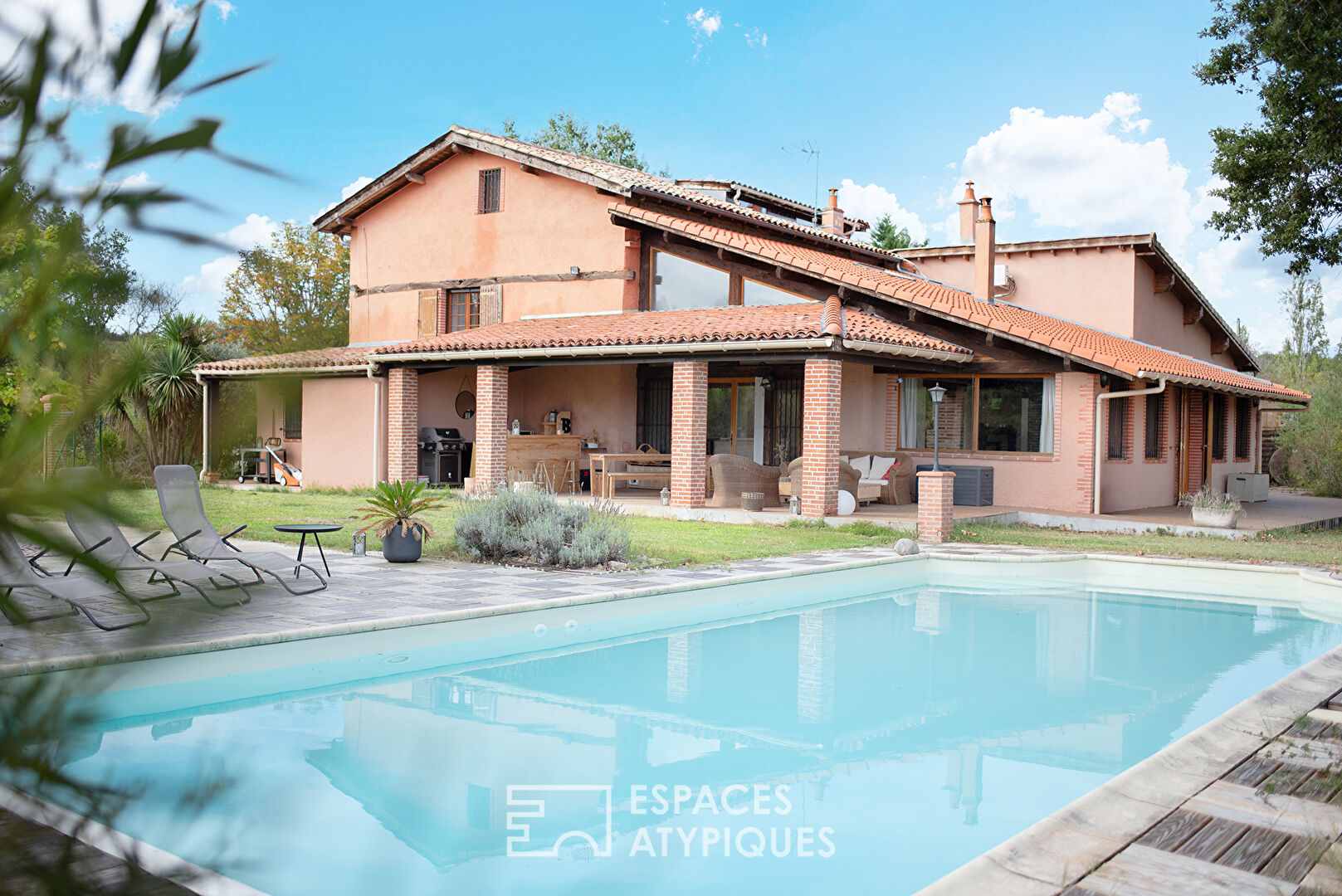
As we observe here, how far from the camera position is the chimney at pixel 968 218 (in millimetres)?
24641

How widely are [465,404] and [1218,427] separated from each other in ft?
57.8

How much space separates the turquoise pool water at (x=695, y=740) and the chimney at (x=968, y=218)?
15904 millimetres

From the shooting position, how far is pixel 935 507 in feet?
44.8

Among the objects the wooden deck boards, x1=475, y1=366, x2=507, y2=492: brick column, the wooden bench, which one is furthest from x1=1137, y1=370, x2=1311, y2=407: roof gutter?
the wooden deck boards

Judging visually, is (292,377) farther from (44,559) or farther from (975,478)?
(975,478)

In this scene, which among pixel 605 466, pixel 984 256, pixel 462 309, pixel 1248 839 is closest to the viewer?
pixel 1248 839

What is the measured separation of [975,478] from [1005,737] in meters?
11.3

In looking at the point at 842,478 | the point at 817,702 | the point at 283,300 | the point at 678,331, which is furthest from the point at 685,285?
the point at 283,300

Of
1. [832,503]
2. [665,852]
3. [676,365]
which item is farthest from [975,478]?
[665,852]

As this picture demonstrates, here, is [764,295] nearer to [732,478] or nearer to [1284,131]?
[732,478]

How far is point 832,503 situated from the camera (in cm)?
1526

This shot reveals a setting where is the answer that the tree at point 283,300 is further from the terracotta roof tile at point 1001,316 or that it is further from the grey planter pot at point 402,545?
the terracotta roof tile at point 1001,316

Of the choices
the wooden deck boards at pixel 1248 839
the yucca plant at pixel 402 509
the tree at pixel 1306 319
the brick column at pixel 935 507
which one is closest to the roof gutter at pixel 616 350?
the brick column at pixel 935 507

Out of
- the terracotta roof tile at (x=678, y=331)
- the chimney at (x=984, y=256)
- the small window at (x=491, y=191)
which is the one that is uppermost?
the small window at (x=491, y=191)
